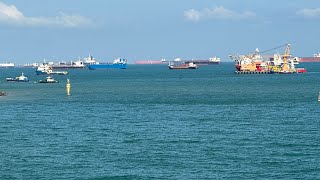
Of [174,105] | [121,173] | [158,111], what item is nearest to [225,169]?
[121,173]

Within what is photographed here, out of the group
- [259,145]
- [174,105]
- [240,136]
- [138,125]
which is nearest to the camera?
[259,145]

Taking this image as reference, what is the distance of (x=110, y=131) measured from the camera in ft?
183

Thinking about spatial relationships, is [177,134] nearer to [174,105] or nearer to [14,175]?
[14,175]

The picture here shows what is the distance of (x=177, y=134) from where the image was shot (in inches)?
2095

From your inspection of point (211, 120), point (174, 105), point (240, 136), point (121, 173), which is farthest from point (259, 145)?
point (174, 105)

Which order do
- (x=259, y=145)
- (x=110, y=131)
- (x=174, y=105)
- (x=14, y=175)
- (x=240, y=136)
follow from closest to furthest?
(x=14, y=175) → (x=259, y=145) → (x=240, y=136) → (x=110, y=131) → (x=174, y=105)

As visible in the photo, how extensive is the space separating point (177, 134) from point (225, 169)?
14.3 metres

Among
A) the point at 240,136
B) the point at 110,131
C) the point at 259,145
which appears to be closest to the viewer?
the point at 259,145

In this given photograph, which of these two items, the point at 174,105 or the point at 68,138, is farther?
the point at 174,105

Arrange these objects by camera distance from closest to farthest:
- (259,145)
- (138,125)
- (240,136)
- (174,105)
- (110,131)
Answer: (259,145) → (240,136) → (110,131) → (138,125) → (174,105)

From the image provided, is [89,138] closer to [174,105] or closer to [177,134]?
[177,134]

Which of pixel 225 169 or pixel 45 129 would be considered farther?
pixel 45 129

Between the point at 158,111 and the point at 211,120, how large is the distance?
1115cm

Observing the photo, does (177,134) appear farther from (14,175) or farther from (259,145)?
(14,175)
